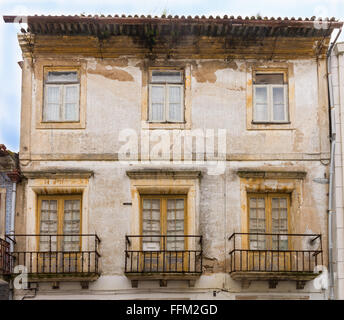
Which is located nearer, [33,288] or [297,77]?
[33,288]

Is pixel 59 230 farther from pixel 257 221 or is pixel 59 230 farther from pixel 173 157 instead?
pixel 257 221

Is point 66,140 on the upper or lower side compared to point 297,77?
lower

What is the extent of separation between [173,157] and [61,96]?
3.09 m

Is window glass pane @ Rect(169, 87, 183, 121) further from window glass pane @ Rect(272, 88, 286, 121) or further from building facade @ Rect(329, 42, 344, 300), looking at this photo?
building facade @ Rect(329, 42, 344, 300)

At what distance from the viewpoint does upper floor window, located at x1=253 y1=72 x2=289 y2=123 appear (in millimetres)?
20609

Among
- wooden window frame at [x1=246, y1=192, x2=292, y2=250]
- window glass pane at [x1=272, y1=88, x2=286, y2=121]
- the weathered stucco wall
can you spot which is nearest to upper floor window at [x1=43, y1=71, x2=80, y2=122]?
the weathered stucco wall

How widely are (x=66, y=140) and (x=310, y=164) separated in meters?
5.78

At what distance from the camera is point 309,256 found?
19.7 meters

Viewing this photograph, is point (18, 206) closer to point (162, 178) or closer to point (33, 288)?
point (33, 288)

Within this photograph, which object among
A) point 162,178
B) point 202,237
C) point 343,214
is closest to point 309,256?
point 343,214

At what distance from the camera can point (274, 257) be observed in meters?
19.8

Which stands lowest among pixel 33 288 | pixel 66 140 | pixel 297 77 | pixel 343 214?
pixel 33 288

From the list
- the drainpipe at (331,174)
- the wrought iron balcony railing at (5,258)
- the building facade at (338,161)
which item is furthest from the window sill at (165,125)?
the wrought iron balcony railing at (5,258)

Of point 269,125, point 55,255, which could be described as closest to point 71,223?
point 55,255
